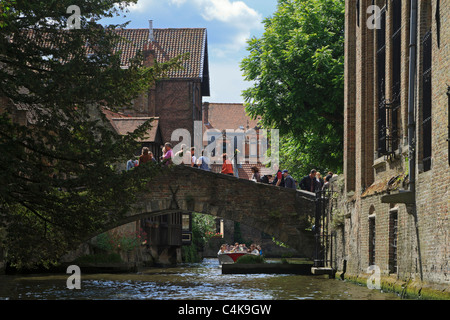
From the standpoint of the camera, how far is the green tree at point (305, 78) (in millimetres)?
26141

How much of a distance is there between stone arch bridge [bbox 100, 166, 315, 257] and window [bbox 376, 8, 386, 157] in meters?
7.71

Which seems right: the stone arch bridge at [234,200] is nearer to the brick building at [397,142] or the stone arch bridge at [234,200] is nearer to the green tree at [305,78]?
the green tree at [305,78]

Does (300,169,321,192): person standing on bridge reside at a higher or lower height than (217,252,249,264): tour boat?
higher

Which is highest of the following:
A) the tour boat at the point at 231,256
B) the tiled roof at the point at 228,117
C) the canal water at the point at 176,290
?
the tiled roof at the point at 228,117

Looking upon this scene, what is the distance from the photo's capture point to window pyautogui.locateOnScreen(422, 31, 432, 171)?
13094 mm

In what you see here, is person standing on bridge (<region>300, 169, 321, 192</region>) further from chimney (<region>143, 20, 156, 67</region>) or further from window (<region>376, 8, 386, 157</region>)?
chimney (<region>143, 20, 156, 67</region>)

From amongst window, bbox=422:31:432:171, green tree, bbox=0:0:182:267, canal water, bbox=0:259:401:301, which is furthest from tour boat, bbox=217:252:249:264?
window, bbox=422:31:432:171

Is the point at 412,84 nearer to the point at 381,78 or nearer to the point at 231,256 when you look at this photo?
the point at 381,78

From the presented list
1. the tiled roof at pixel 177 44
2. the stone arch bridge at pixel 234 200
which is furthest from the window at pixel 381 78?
the tiled roof at pixel 177 44

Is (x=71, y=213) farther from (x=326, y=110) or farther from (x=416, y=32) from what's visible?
(x=326, y=110)

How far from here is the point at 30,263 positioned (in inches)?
635

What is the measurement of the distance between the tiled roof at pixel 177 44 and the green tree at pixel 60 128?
95.9 ft

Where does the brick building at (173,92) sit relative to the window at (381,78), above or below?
above

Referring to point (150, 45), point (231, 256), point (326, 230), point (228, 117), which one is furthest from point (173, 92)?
point (326, 230)
